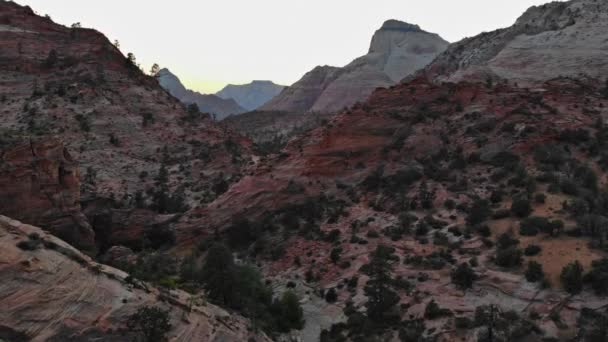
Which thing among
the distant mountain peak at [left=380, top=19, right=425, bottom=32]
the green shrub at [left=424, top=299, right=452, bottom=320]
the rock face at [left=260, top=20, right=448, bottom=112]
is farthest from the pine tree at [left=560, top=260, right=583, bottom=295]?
the distant mountain peak at [left=380, top=19, right=425, bottom=32]

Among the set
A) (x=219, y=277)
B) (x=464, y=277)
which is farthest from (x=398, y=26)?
(x=219, y=277)

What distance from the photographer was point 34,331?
39.4ft

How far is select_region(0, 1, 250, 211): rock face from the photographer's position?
3862 centimetres

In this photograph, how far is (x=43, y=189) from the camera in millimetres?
24281

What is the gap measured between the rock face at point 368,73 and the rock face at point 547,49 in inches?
1910

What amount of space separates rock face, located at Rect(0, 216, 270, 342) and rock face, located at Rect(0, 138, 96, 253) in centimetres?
951

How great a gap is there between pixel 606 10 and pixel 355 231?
4259 centimetres

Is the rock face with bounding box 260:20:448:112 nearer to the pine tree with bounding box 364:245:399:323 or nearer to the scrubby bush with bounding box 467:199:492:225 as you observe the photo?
the scrubby bush with bounding box 467:199:492:225

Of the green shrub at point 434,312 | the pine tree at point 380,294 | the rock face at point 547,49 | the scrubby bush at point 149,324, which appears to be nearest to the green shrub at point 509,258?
the green shrub at point 434,312

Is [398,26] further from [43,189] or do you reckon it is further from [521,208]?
[43,189]

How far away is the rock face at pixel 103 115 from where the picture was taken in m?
38.6

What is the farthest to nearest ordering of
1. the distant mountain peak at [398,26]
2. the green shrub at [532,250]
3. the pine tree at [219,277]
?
the distant mountain peak at [398,26] → the green shrub at [532,250] → the pine tree at [219,277]

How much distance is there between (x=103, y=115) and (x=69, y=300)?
33.2 m

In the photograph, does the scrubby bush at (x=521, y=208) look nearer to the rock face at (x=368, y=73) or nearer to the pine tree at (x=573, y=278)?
the pine tree at (x=573, y=278)
